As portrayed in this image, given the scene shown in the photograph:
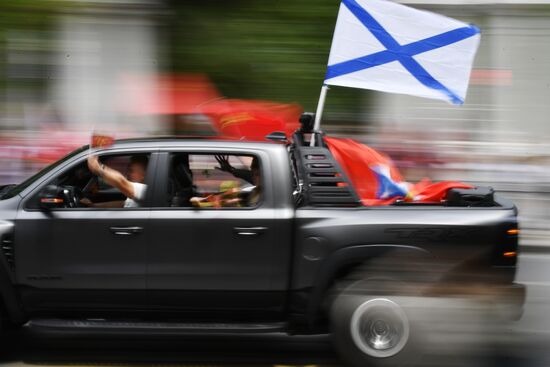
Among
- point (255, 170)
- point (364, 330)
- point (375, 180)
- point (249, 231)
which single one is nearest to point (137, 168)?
point (255, 170)

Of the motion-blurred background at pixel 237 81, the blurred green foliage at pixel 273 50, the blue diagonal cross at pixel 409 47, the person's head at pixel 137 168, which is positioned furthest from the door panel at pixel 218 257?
the blurred green foliage at pixel 273 50

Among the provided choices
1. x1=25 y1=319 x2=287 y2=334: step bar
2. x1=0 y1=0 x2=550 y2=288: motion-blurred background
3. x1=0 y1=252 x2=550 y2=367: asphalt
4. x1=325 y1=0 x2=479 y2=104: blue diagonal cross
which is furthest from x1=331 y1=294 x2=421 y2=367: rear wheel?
x1=0 y1=0 x2=550 y2=288: motion-blurred background

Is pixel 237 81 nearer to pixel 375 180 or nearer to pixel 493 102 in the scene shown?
pixel 493 102

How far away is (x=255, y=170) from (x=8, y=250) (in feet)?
5.79

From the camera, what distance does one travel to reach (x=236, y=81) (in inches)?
460

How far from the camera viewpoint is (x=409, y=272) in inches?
144

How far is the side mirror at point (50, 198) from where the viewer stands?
5055 mm

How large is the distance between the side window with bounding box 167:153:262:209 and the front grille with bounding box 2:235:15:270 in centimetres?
109

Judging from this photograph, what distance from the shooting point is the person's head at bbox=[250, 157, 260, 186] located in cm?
523

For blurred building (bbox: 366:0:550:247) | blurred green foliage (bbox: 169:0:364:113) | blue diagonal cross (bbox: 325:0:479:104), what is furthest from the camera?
blurred building (bbox: 366:0:550:247)

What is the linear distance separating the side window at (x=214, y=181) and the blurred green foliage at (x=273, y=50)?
621 centimetres

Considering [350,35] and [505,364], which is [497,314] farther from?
[350,35]

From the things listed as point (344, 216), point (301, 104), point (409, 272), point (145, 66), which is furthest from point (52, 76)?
point (409, 272)

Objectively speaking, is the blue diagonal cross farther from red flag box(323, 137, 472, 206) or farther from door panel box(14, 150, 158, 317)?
door panel box(14, 150, 158, 317)
